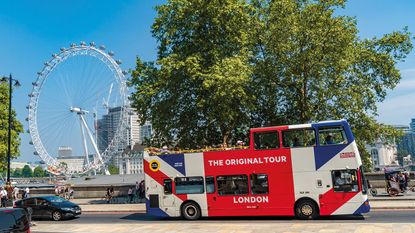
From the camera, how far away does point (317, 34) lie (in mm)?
29172

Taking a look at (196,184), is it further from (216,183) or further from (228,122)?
(228,122)

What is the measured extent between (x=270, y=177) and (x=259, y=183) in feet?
2.11

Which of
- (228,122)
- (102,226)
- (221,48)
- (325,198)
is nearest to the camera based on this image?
(325,198)

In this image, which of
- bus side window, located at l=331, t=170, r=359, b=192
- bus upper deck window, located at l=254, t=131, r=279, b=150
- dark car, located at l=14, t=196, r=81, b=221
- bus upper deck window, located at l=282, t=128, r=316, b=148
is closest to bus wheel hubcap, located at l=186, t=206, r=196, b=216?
bus upper deck window, located at l=254, t=131, r=279, b=150

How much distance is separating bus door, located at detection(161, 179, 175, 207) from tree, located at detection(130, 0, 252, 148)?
1006 centimetres

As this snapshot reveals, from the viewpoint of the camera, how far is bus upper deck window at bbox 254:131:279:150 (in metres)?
20.1

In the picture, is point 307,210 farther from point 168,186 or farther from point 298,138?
point 168,186

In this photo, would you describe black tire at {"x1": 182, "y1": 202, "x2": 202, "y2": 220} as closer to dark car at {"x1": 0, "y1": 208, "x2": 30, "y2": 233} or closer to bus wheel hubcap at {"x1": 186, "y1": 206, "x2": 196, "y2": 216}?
bus wheel hubcap at {"x1": 186, "y1": 206, "x2": 196, "y2": 216}

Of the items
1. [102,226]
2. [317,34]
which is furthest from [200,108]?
[102,226]

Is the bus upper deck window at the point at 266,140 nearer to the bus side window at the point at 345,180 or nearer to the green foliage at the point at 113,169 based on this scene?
the bus side window at the point at 345,180

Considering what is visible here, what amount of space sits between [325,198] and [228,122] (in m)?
13.4

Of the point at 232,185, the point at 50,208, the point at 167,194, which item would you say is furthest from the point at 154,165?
the point at 50,208

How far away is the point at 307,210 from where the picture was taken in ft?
64.2

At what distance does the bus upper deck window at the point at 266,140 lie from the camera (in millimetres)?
20084
